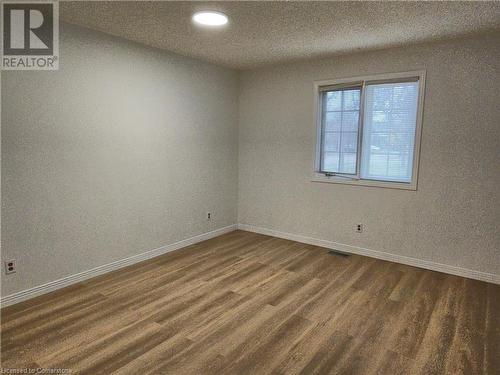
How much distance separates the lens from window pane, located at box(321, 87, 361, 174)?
162 inches

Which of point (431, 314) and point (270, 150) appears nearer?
point (431, 314)

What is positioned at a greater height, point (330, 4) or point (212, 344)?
point (330, 4)

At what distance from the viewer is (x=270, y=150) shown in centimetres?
482

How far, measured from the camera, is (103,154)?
336 centimetres

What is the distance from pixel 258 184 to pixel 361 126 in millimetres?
1706

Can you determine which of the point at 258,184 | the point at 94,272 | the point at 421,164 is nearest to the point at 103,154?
the point at 94,272

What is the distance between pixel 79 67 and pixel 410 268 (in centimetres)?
396

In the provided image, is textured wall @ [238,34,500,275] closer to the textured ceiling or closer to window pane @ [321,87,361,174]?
window pane @ [321,87,361,174]

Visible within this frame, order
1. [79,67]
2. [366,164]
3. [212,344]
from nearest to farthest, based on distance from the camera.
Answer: [212,344] → [79,67] → [366,164]

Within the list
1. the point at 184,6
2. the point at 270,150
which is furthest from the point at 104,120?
the point at 270,150

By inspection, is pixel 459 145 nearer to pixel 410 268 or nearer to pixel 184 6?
pixel 410 268

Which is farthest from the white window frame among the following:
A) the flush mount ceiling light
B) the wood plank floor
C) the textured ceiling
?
the flush mount ceiling light

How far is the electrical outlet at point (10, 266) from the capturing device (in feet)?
9.00

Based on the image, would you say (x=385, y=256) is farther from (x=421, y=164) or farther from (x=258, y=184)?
(x=258, y=184)
